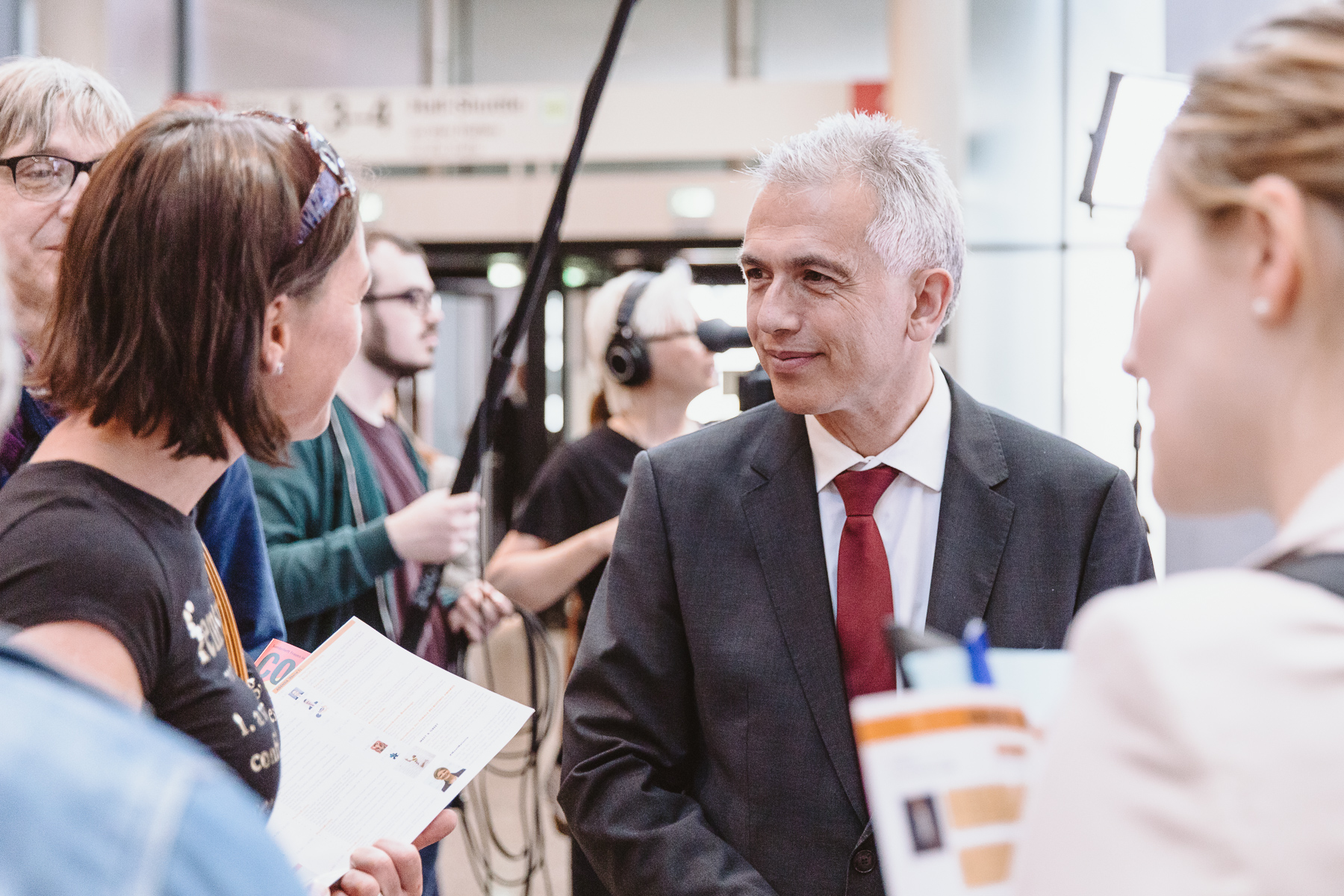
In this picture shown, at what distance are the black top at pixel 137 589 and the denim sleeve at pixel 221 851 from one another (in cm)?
43

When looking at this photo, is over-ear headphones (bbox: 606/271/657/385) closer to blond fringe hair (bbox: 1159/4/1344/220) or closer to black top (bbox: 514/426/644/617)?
black top (bbox: 514/426/644/617)

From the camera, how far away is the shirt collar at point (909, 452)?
1391mm

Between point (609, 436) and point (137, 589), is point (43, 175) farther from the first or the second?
point (609, 436)

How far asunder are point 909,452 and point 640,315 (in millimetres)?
1480

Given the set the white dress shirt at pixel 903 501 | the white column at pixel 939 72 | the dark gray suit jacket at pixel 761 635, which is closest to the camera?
the dark gray suit jacket at pixel 761 635

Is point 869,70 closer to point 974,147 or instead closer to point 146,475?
point 974,147

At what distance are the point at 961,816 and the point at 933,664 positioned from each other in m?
0.08

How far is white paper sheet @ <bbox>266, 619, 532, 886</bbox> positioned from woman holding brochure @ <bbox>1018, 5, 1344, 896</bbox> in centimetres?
73

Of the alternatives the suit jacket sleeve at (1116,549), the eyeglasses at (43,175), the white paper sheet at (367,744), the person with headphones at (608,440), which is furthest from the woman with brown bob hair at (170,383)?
the person with headphones at (608,440)

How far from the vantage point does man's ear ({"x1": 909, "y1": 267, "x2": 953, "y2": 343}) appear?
4.80 feet

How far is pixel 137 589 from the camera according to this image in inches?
33.3

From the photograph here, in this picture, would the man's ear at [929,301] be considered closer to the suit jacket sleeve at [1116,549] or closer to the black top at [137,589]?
the suit jacket sleeve at [1116,549]

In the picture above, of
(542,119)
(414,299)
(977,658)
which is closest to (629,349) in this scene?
(414,299)

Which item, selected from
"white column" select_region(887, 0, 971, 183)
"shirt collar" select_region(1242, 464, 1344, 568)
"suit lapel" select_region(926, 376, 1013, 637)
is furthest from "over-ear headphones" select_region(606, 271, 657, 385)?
"white column" select_region(887, 0, 971, 183)
